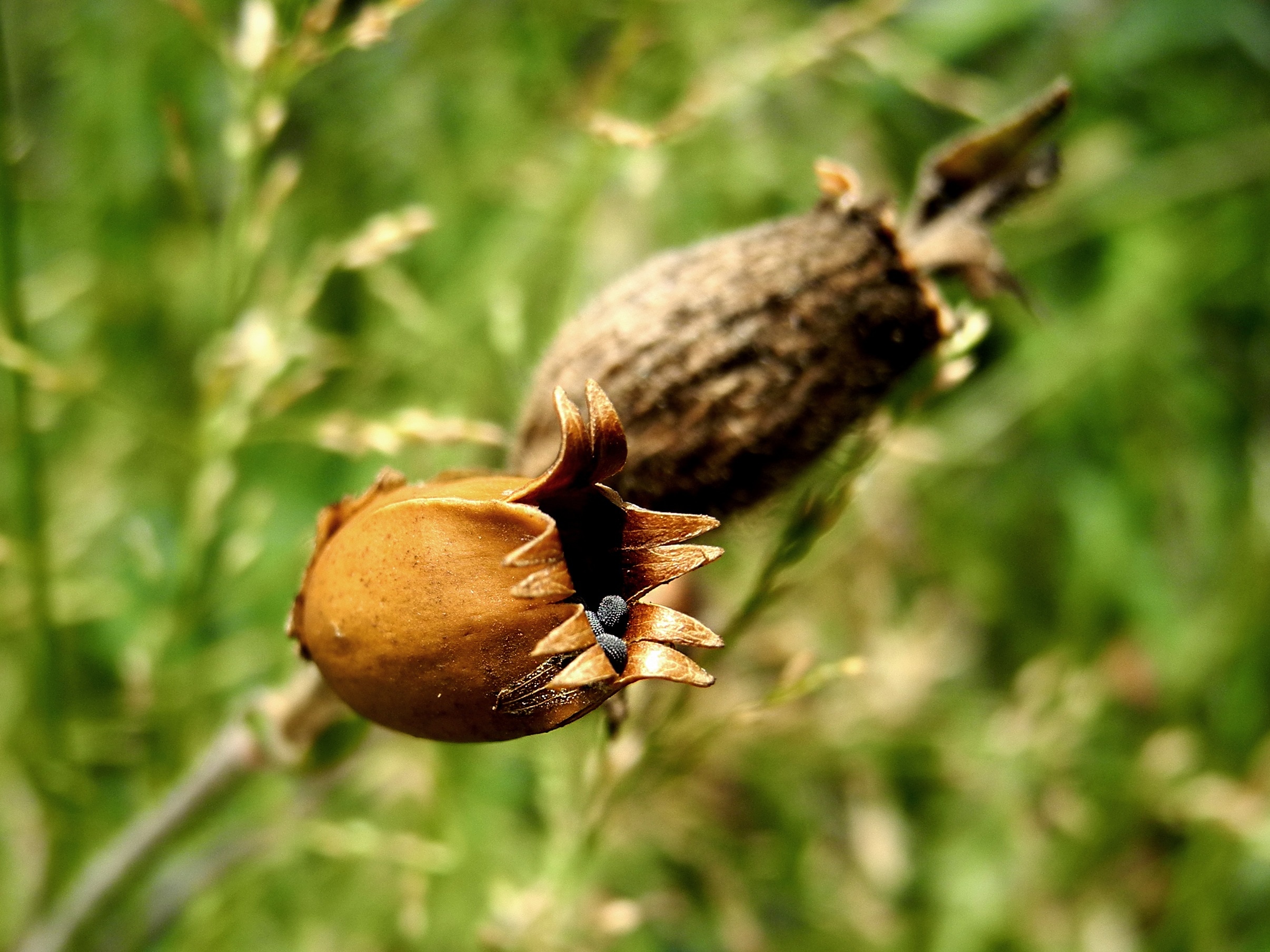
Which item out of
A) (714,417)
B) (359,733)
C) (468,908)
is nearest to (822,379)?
(714,417)

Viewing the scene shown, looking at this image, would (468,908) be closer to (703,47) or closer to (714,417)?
(714,417)

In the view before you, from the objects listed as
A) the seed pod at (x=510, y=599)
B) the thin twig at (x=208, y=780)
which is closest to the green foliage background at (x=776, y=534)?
the thin twig at (x=208, y=780)

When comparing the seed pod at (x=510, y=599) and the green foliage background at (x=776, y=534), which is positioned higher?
the seed pod at (x=510, y=599)

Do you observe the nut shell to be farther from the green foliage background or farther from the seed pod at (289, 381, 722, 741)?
the green foliage background

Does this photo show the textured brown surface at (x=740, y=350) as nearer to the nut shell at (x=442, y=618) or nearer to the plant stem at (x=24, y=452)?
the nut shell at (x=442, y=618)

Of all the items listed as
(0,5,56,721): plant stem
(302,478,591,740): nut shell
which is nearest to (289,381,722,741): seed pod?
(302,478,591,740): nut shell

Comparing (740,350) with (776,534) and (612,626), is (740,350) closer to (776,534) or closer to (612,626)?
(612,626)
